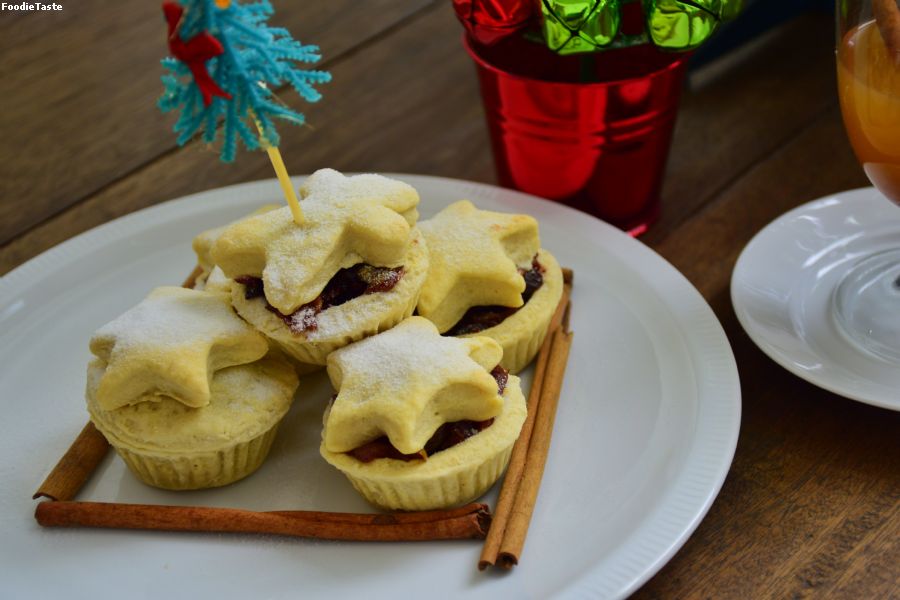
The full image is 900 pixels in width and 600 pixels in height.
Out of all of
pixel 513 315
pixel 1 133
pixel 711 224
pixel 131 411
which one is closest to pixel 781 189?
pixel 711 224

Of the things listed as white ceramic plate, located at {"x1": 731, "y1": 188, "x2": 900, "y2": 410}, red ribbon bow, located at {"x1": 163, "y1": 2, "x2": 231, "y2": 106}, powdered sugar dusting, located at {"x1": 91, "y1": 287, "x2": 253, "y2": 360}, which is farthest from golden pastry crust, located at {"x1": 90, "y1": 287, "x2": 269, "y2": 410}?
white ceramic plate, located at {"x1": 731, "y1": 188, "x2": 900, "y2": 410}

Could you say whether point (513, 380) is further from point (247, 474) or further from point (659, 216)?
point (659, 216)

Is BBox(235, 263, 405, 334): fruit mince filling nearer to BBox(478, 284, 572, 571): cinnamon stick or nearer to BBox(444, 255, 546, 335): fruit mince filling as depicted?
BBox(444, 255, 546, 335): fruit mince filling

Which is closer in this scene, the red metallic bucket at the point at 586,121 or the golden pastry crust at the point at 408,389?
the golden pastry crust at the point at 408,389

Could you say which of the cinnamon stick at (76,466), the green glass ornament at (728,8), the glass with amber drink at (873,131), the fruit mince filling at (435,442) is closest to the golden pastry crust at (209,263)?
the cinnamon stick at (76,466)

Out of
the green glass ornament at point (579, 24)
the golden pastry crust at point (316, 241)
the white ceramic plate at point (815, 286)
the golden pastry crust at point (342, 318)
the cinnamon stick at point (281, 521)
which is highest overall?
the green glass ornament at point (579, 24)

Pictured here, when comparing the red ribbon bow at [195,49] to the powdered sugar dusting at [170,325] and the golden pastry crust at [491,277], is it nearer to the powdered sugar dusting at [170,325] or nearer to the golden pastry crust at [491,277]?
the powdered sugar dusting at [170,325]
